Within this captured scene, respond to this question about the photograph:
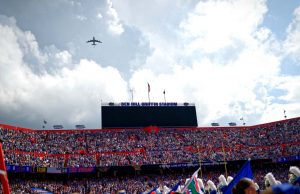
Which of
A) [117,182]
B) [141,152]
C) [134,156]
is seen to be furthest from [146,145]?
[117,182]

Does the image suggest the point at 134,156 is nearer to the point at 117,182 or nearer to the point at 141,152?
the point at 141,152

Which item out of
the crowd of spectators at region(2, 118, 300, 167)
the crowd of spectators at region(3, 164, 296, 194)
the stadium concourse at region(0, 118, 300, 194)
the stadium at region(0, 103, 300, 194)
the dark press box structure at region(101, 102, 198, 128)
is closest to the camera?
the crowd of spectators at region(3, 164, 296, 194)

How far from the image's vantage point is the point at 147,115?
6669cm

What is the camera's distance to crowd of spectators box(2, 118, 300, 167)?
53.3 meters

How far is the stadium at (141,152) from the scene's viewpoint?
50906mm

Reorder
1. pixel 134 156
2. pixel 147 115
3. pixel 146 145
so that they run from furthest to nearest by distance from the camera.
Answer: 1. pixel 147 115
2. pixel 146 145
3. pixel 134 156

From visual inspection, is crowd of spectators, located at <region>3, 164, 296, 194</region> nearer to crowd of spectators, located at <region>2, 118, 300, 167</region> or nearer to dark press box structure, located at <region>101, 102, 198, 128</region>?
crowd of spectators, located at <region>2, 118, 300, 167</region>

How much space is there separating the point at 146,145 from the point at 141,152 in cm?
255

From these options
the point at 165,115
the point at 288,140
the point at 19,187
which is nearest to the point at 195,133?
the point at 165,115

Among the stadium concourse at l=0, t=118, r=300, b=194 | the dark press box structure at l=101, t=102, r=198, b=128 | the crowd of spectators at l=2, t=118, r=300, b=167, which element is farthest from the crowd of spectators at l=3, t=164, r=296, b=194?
the dark press box structure at l=101, t=102, r=198, b=128

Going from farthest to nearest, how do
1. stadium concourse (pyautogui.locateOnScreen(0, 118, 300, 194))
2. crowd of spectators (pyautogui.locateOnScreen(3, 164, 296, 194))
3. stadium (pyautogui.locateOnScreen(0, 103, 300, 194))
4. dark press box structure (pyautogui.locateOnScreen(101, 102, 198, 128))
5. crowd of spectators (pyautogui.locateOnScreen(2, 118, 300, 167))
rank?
dark press box structure (pyautogui.locateOnScreen(101, 102, 198, 128))
crowd of spectators (pyautogui.locateOnScreen(2, 118, 300, 167))
stadium (pyautogui.locateOnScreen(0, 103, 300, 194))
stadium concourse (pyautogui.locateOnScreen(0, 118, 300, 194))
crowd of spectators (pyautogui.locateOnScreen(3, 164, 296, 194))

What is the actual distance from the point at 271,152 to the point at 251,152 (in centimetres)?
370

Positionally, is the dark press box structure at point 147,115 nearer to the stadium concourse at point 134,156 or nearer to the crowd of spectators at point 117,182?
the stadium concourse at point 134,156

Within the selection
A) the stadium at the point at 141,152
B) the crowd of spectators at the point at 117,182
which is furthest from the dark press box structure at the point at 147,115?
the crowd of spectators at the point at 117,182
